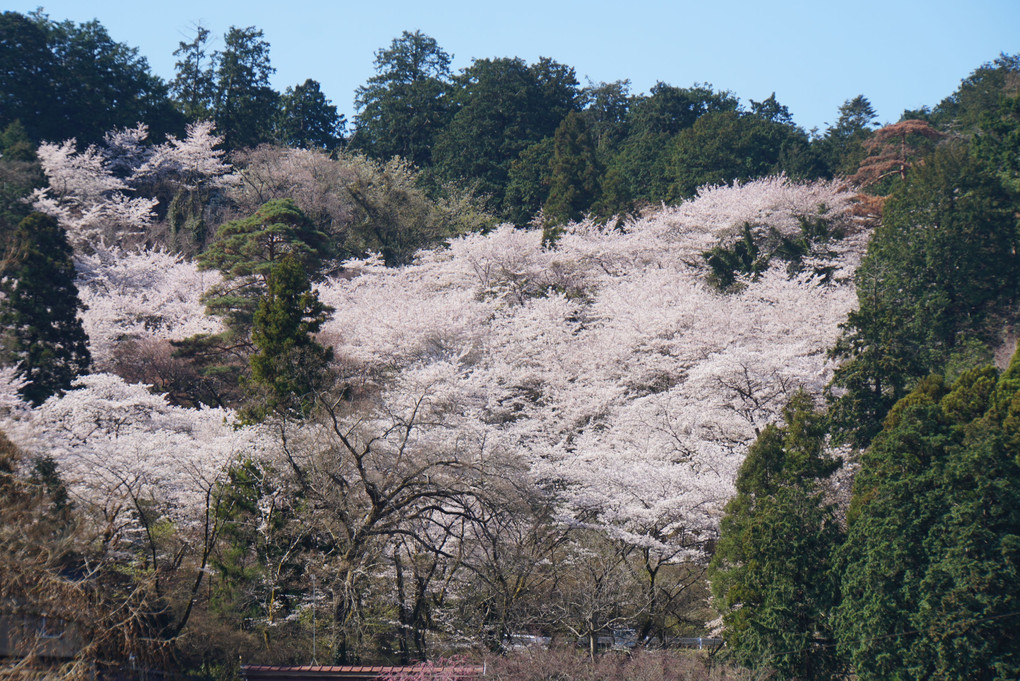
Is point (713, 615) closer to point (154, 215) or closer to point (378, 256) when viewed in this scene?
point (378, 256)

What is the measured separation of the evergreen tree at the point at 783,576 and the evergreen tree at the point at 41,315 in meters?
14.8

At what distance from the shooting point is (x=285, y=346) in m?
18.5

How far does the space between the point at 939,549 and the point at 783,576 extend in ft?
6.66

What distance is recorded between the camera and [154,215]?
37.9 meters

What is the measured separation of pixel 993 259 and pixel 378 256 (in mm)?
17628

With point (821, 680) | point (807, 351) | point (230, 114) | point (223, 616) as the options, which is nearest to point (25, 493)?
point (223, 616)

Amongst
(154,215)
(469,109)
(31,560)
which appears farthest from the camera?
(469,109)

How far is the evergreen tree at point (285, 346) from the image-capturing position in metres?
17.7

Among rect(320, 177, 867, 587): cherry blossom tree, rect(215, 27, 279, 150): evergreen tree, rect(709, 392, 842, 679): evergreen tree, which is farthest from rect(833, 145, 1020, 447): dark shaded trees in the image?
rect(215, 27, 279, 150): evergreen tree

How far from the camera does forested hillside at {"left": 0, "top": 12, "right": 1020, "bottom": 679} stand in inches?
486

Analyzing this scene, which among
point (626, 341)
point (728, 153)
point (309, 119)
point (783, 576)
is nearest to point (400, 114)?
point (309, 119)

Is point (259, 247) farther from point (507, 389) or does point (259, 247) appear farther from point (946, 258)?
point (946, 258)

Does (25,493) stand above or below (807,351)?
below

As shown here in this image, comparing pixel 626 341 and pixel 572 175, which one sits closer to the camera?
pixel 626 341
